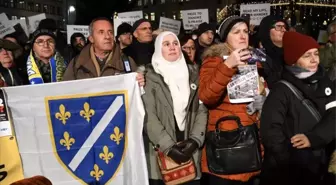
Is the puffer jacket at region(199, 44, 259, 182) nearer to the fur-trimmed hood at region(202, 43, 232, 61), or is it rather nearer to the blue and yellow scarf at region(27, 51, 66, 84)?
the fur-trimmed hood at region(202, 43, 232, 61)

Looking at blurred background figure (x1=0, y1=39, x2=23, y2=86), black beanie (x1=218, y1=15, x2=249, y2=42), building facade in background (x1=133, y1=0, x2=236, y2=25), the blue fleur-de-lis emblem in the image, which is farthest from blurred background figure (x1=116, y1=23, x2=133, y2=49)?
building facade in background (x1=133, y1=0, x2=236, y2=25)

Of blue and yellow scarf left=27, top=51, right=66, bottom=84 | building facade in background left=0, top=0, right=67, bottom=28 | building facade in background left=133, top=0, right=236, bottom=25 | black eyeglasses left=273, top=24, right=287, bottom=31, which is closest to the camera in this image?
blue and yellow scarf left=27, top=51, right=66, bottom=84

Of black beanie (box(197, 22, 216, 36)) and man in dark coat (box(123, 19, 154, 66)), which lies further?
black beanie (box(197, 22, 216, 36))

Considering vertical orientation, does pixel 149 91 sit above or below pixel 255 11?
below

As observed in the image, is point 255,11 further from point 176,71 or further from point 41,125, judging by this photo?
point 41,125

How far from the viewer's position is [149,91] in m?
4.54

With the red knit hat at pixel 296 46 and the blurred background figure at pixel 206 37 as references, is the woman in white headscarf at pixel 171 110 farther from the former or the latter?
the blurred background figure at pixel 206 37

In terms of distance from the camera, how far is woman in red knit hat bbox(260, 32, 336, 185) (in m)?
4.12

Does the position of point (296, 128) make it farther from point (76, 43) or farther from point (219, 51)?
point (76, 43)

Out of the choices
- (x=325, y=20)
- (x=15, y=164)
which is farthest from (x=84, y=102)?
(x=325, y=20)

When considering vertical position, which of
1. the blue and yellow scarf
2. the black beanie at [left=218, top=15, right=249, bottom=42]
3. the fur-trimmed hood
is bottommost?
the blue and yellow scarf

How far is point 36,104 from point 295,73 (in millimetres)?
2502

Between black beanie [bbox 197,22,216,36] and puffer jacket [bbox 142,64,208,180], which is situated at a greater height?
black beanie [bbox 197,22,216,36]

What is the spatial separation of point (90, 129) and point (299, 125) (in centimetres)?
198
